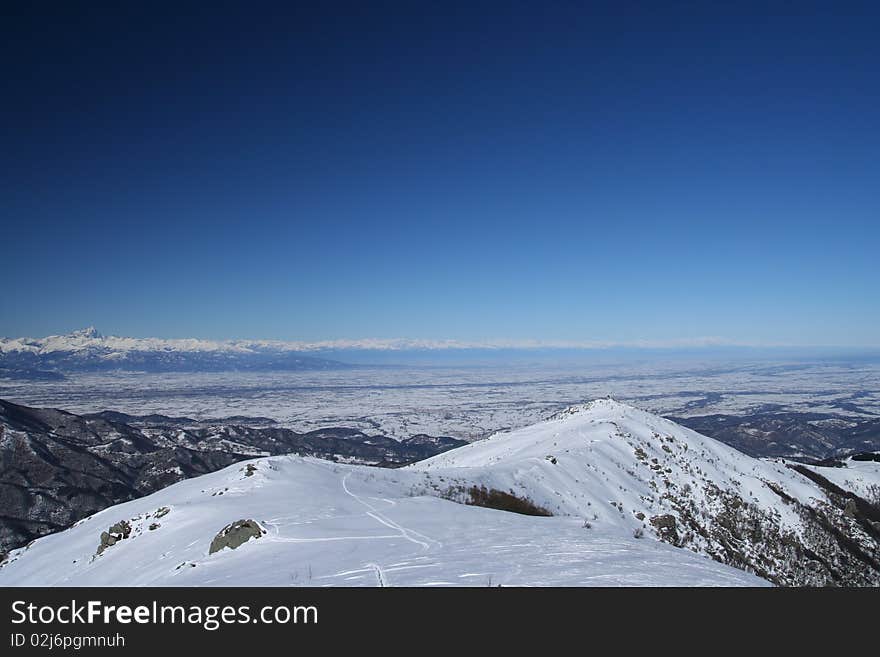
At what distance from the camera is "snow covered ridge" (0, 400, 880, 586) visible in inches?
533

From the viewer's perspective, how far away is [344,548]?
15.2 m

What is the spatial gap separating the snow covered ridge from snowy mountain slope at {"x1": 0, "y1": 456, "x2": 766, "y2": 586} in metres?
0.09

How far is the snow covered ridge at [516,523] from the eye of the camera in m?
13.5

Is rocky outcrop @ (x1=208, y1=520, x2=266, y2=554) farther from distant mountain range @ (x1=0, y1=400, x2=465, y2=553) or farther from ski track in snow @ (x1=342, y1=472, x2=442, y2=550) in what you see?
distant mountain range @ (x1=0, y1=400, x2=465, y2=553)

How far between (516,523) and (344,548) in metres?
8.09

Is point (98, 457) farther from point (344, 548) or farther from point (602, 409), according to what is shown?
point (344, 548)

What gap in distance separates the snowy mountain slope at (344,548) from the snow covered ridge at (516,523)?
9 cm

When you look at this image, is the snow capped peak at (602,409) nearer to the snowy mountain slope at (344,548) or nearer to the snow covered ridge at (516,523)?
the snow covered ridge at (516,523)

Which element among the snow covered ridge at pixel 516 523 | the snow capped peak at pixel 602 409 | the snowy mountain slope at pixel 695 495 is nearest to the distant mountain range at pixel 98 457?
the snow capped peak at pixel 602 409

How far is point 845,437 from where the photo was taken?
18562 centimetres

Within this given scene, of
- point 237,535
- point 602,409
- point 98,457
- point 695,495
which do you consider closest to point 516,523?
point 237,535

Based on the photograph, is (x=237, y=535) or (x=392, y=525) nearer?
(x=237, y=535)

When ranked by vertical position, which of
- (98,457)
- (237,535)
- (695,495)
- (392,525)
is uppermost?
(237,535)
